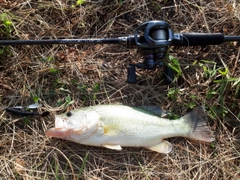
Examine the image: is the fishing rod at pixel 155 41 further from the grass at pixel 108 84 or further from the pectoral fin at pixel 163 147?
the pectoral fin at pixel 163 147

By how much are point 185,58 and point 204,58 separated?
0.76ft

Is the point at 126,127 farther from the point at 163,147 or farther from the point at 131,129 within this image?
the point at 163,147

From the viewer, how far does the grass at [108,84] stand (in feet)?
11.2

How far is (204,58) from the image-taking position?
3697 mm

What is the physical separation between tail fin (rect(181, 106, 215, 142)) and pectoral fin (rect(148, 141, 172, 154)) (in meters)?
0.25

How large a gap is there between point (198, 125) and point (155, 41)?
3.49ft

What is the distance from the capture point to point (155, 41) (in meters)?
3.05

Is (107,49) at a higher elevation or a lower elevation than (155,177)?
higher

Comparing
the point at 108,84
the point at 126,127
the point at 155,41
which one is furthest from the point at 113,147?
the point at 155,41

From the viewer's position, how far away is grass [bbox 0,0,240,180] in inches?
134

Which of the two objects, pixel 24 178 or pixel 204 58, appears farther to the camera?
pixel 204 58

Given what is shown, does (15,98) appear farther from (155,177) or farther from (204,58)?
(204,58)

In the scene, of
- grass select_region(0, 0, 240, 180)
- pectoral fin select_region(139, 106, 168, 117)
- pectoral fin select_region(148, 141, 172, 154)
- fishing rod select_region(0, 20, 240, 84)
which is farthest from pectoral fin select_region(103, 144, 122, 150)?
fishing rod select_region(0, 20, 240, 84)

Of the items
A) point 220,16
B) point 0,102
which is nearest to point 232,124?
point 220,16
